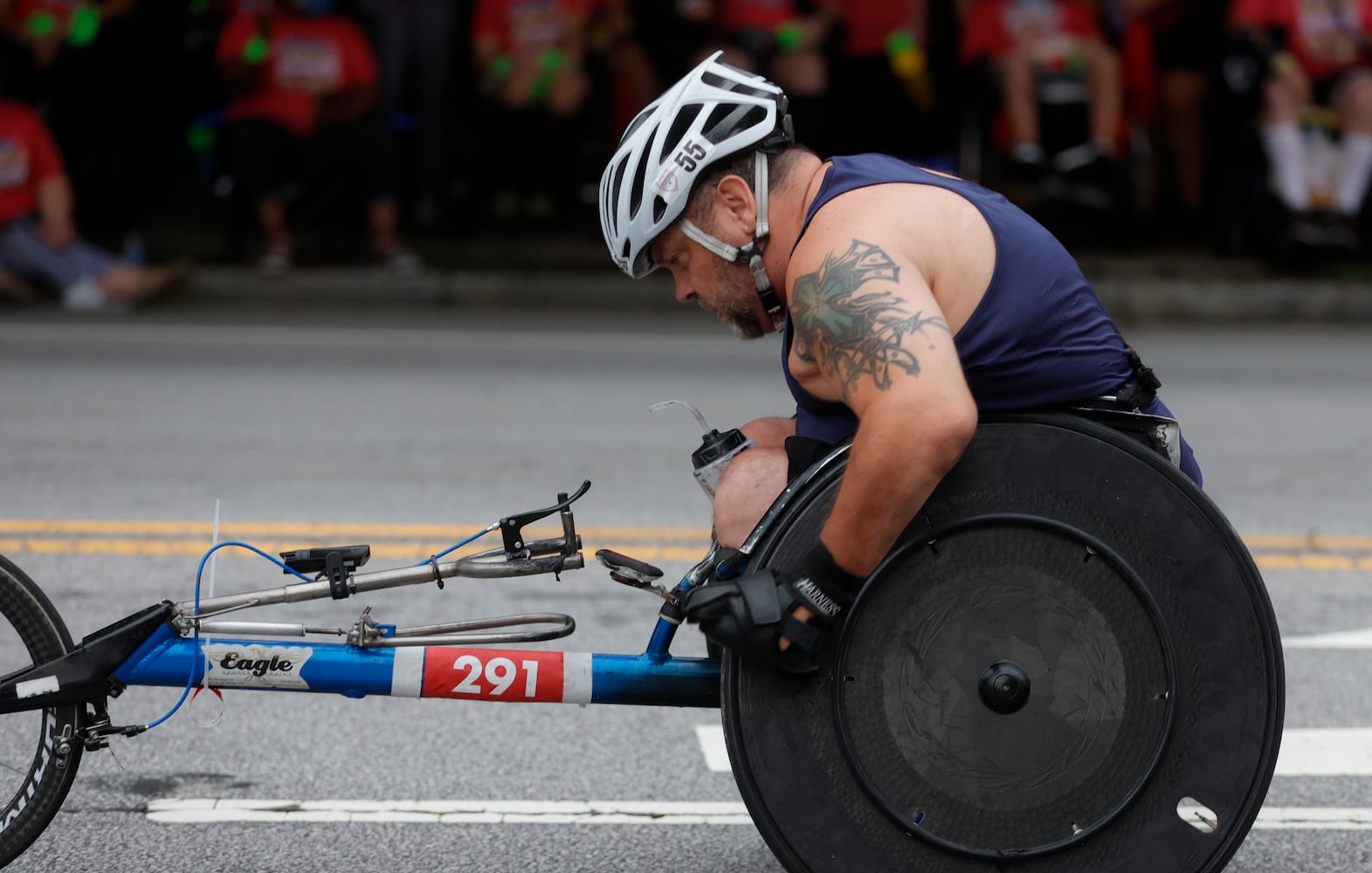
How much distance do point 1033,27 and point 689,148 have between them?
31.7ft

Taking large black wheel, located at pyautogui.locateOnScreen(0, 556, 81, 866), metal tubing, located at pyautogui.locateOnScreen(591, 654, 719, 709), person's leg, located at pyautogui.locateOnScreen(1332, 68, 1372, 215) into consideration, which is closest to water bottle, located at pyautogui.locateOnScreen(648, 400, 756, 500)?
metal tubing, located at pyautogui.locateOnScreen(591, 654, 719, 709)

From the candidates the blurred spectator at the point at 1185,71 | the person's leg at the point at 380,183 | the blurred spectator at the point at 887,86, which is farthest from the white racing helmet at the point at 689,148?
the blurred spectator at the point at 1185,71

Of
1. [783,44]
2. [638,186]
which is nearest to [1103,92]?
[783,44]

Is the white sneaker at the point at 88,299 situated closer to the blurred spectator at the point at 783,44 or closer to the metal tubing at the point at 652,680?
the blurred spectator at the point at 783,44

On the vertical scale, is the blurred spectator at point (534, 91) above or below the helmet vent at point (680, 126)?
below

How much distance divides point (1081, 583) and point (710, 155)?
3.22ft

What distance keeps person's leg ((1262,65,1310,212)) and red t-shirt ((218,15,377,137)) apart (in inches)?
253

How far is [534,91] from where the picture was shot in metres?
12.3

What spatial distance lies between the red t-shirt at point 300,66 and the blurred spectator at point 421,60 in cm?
42

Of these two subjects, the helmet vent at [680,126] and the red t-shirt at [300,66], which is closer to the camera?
the helmet vent at [680,126]

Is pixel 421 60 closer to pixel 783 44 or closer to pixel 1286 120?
pixel 783 44

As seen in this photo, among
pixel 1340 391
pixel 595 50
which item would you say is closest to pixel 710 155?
pixel 1340 391

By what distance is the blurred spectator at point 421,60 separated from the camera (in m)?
12.0

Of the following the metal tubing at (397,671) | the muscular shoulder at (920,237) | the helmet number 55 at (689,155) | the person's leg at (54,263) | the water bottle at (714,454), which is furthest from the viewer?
the person's leg at (54,263)
